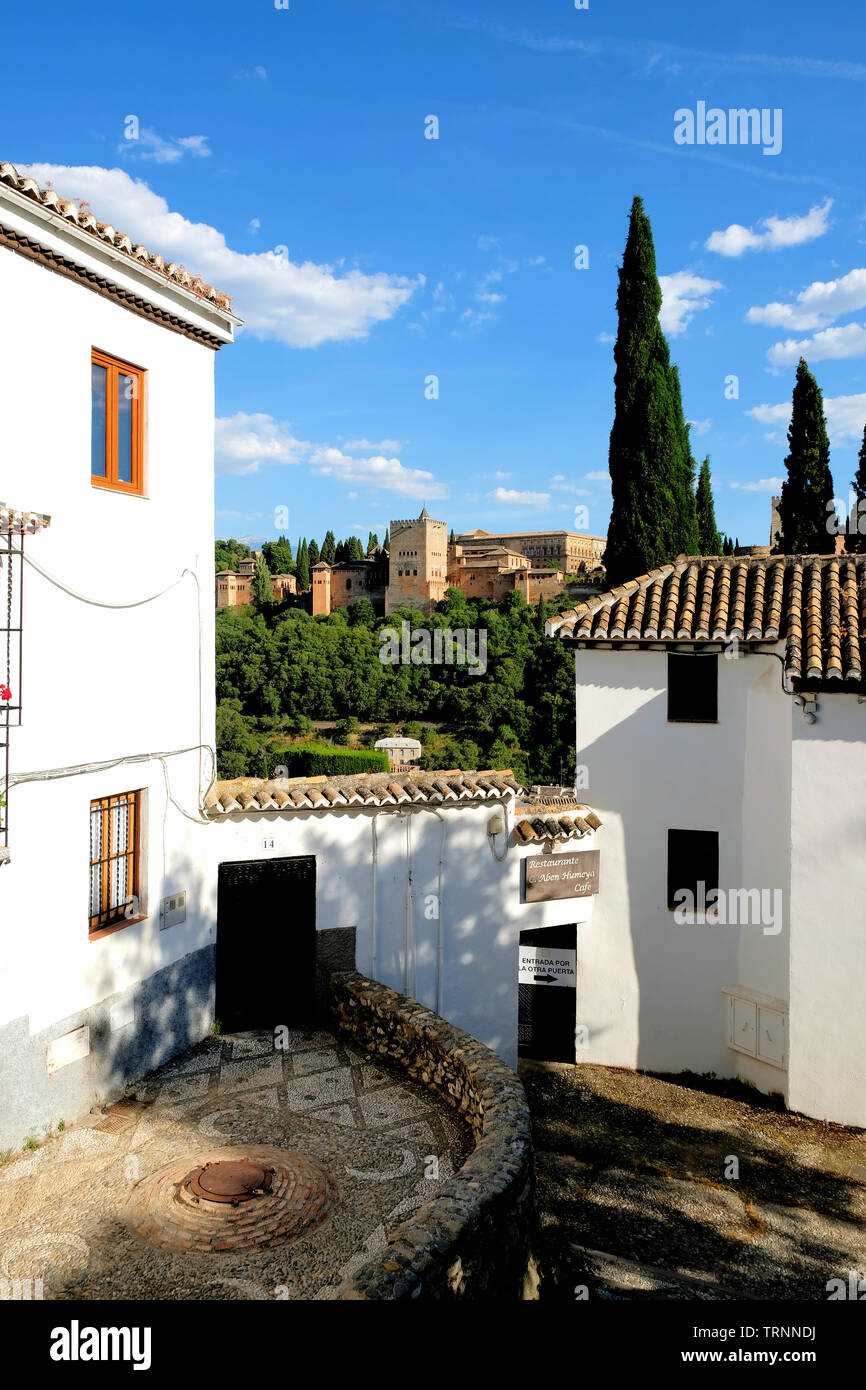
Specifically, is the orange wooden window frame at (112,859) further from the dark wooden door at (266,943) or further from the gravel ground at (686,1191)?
the gravel ground at (686,1191)

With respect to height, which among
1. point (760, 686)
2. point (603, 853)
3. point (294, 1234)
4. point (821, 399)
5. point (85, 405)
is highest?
point (821, 399)

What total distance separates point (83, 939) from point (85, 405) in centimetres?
462

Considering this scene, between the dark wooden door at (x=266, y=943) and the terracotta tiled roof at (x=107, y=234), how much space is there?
19.5 ft

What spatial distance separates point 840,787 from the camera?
10586 mm

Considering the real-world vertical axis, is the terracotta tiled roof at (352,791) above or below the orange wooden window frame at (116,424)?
below

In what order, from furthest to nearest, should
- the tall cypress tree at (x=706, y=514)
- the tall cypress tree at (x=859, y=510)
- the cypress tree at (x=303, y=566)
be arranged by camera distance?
the cypress tree at (x=303, y=566)
the tall cypress tree at (x=706, y=514)
the tall cypress tree at (x=859, y=510)

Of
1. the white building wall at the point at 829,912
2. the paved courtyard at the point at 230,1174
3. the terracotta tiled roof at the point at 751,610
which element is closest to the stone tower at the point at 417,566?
the terracotta tiled roof at the point at 751,610

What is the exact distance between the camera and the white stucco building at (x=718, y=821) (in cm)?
1068

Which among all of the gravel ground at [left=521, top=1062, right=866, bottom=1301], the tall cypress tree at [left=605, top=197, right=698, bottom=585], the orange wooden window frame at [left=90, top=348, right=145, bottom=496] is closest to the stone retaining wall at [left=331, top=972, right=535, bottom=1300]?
the gravel ground at [left=521, top=1062, right=866, bottom=1301]

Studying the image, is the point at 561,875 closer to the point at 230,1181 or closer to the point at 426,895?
the point at 426,895
